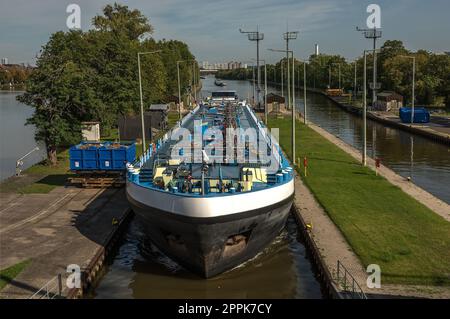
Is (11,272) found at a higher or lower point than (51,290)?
higher

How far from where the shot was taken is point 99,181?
32156 millimetres

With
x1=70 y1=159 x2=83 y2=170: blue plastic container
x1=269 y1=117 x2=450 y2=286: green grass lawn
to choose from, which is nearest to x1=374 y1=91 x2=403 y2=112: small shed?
x1=269 y1=117 x2=450 y2=286: green grass lawn

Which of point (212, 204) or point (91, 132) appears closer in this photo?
point (212, 204)

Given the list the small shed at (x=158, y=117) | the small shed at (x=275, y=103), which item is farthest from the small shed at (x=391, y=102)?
the small shed at (x=158, y=117)

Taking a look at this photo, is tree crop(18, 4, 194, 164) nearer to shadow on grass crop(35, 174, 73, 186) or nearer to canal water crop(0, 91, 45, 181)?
shadow on grass crop(35, 174, 73, 186)

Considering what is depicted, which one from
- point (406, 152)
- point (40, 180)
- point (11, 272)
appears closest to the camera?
point (11, 272)

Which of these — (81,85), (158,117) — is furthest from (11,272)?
(158,117)

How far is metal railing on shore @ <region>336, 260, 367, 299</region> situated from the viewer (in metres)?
16.3

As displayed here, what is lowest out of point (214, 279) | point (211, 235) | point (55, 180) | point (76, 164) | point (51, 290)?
point (214, 279)

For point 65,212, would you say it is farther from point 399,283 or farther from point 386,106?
point 386,106

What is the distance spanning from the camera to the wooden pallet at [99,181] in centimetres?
3209

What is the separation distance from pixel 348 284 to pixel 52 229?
14.0 m

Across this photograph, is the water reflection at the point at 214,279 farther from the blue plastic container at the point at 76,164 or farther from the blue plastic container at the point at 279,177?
the blue plastic container at the point at 76,164

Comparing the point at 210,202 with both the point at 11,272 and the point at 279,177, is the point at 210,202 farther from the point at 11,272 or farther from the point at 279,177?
the point at 11,272
